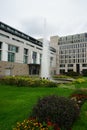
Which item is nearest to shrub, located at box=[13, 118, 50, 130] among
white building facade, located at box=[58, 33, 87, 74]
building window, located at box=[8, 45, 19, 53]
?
building window, located at box=[8, 45, 19, 53]

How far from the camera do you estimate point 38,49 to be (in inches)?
3236

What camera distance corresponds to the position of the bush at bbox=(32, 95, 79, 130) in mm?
7629

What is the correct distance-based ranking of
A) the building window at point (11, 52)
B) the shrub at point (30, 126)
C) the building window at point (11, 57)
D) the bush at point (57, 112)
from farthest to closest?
the building window at point (11, 52)
the building window at point (11, 57)
the bush at point (57, 112)
the shrub at point (30, 126)

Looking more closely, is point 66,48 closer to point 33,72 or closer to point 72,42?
point 72,42

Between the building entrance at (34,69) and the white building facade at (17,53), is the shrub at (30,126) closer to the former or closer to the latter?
the white building facade at (17,53)

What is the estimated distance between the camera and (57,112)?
769 centimetres

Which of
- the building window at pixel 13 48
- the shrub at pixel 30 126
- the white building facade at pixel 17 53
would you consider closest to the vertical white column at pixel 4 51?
the white building facade at pixel 17 53

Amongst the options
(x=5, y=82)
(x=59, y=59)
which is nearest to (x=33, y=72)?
(x=5, y=82)

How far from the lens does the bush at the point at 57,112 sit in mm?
7629

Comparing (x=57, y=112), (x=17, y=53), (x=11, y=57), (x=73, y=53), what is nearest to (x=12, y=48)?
(x=11, y=57)

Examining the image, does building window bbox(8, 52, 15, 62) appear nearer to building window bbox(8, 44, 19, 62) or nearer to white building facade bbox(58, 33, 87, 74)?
building window bbox(8, 44, 19, 62)

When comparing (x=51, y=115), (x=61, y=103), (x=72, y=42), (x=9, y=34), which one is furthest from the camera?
(x=72, y=42)

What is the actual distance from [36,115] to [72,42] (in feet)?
409

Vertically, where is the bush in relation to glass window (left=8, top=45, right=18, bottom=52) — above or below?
below
